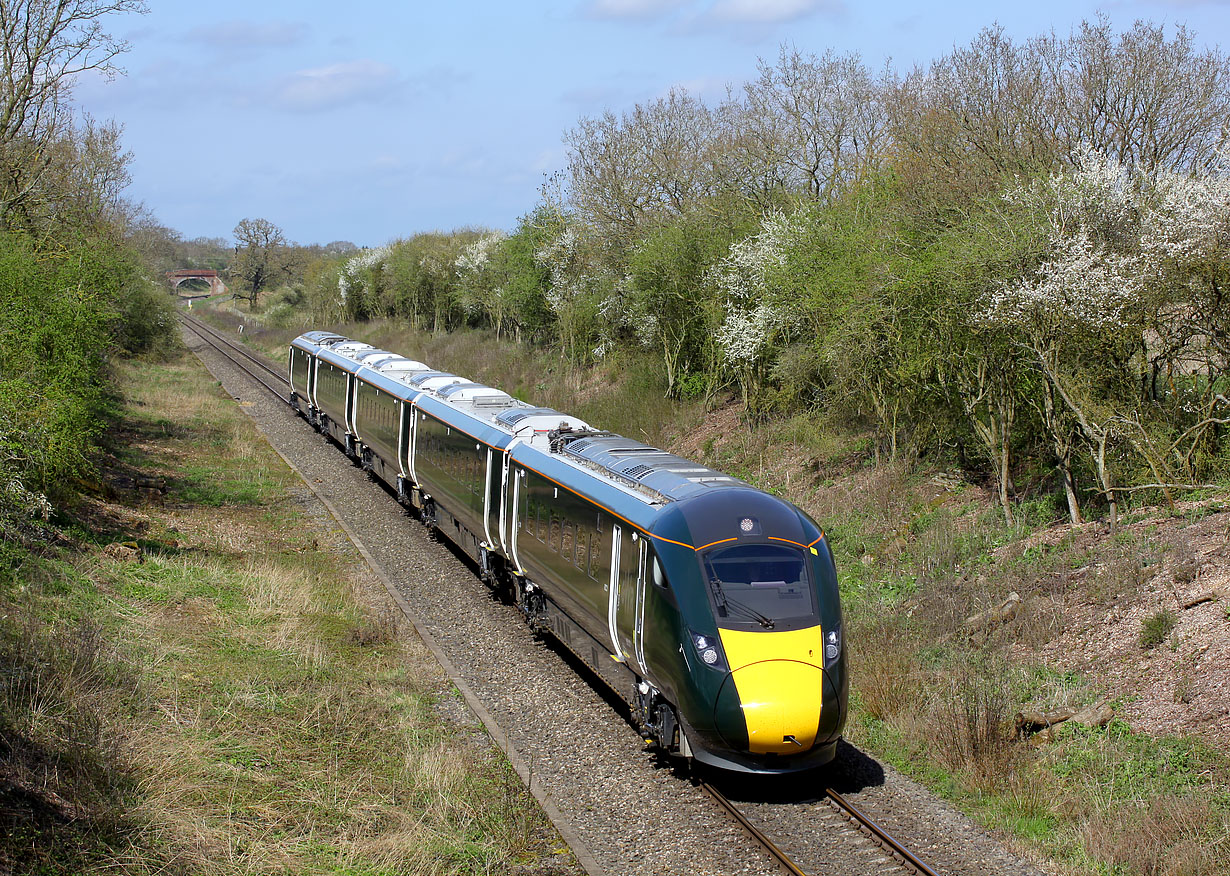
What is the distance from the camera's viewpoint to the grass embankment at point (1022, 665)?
27.7 feet

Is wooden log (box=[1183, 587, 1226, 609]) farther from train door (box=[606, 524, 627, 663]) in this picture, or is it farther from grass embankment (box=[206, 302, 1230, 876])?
train door (box=[606, 524, 627, 663])

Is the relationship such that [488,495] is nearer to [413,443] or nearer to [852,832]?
[413,443]

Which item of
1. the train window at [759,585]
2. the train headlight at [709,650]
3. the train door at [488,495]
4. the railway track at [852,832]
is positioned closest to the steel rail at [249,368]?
the train door at [488,495]

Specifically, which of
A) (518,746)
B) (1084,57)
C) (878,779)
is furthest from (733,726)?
(1084,57)

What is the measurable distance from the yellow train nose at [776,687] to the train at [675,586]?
0.04 feet

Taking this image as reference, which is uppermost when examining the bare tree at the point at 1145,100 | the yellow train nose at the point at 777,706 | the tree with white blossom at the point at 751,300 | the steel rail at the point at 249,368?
the bare tree at the point at 1145,100

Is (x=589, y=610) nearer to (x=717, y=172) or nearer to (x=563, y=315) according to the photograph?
(x=717, y=172)

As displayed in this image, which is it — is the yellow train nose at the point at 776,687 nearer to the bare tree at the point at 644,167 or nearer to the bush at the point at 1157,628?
the bush at the point at 1157,628

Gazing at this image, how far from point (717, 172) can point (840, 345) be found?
44.3 feet

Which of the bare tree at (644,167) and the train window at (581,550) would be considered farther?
the bare tree at (644,167)

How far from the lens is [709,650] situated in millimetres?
8906

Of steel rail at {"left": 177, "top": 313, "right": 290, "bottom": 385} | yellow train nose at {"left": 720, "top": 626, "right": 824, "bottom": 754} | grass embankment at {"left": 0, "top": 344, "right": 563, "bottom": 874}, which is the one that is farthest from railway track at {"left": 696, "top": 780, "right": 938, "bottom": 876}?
steel rail at {"left": 177, "top": 313, "right": 290, "bottom": 385}

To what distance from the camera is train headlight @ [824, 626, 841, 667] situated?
358 inches

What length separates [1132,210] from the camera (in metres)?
14.3
